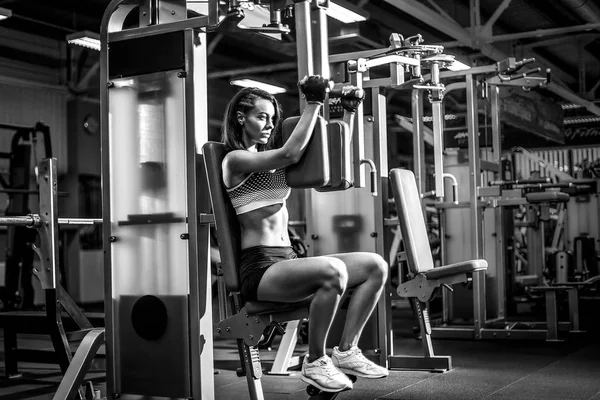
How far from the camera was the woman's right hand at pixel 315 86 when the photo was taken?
265 centimetres

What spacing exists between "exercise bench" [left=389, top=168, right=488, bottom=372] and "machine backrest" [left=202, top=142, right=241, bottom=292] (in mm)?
1572

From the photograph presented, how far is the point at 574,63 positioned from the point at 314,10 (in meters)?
→ 10.7

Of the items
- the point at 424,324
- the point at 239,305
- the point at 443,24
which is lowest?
the point at 424,324

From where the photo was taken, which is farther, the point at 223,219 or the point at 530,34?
the point at 530,34

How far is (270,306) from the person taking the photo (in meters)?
2.89

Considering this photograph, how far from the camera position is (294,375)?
4.42 metres

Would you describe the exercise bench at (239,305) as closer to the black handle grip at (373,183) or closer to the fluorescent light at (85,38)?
the black handle grip at (373,183)

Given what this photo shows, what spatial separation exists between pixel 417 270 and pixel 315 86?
203cm

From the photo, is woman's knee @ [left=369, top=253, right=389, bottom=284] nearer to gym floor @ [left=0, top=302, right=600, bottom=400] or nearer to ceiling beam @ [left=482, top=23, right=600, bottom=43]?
gym floor @ [left=0, top=302, right=600, bottom=400]

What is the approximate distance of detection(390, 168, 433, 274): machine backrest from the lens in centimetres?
443

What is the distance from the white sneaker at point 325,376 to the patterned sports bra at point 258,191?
64 centimetres

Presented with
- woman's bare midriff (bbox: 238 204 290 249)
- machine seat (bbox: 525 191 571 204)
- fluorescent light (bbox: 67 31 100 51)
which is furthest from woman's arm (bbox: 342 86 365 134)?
fluorescent light (bbox: 67 31 100 51)

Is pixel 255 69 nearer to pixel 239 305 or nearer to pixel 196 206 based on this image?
pixel 196 206

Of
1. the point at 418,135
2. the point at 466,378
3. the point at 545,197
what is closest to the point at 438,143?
the point at 418,135
